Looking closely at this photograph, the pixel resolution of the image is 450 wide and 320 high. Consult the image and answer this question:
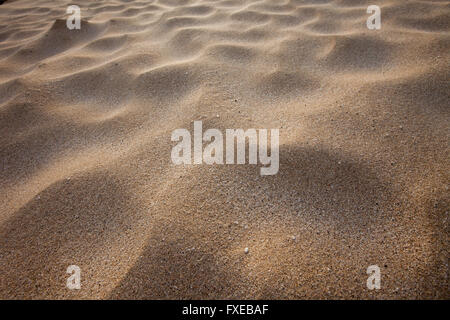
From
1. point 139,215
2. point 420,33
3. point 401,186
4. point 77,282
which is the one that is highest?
point 420,33

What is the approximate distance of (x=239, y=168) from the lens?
3.65 feet

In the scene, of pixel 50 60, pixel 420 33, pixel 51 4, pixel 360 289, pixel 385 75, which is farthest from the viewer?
pixel 51 4

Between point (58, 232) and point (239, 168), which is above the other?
point (239, 168)

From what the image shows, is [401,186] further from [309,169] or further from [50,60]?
[50,60]

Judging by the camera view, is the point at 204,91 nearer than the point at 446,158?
No

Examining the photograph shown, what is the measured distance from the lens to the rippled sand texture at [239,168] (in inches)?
33.0

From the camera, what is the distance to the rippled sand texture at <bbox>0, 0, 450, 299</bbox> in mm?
838

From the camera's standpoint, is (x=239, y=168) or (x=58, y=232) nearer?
(x=58, y=232)

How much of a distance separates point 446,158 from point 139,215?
4.51 ft

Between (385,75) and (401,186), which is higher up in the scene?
(385,75)

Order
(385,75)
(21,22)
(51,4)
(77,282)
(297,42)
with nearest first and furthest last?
(77,282) → (385,75) → (297,42) → (21,22) → (51,4)

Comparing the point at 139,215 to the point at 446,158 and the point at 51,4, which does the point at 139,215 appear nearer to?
the point at 446,158

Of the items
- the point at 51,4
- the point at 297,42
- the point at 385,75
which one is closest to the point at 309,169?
the point at 385,75

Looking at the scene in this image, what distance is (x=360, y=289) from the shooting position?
0.77 metres
